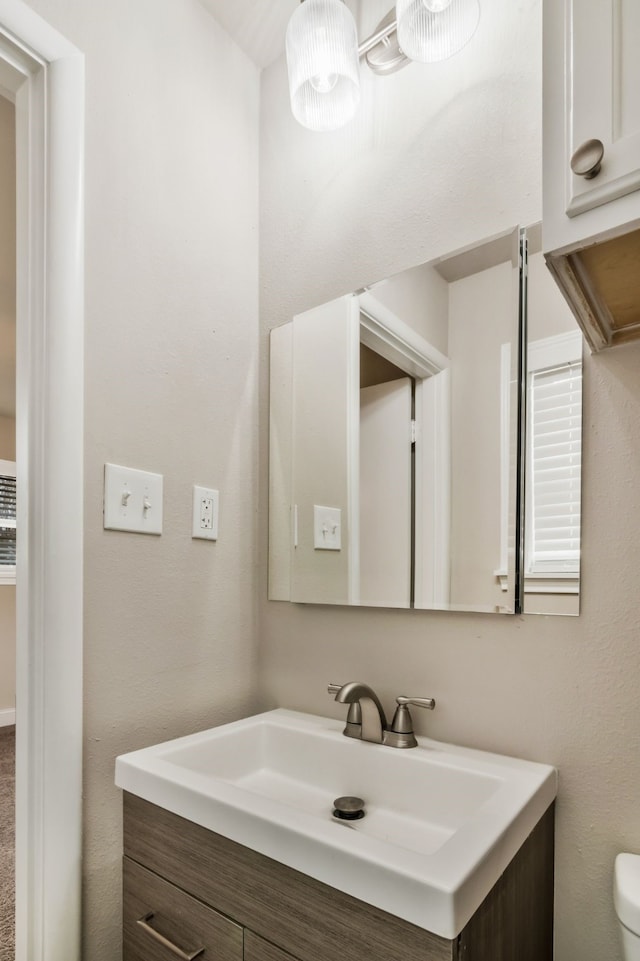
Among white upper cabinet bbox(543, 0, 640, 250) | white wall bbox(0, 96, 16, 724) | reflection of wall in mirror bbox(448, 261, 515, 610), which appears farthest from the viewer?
white wall bbox(0, 96, 16, 724)

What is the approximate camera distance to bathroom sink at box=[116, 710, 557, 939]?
649 millimetres

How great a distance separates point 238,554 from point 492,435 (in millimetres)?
650

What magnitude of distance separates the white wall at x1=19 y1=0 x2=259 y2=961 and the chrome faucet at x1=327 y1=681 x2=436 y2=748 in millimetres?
366

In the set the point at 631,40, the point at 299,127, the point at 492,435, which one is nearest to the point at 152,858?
the point at 492,435

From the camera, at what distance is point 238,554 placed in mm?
1401

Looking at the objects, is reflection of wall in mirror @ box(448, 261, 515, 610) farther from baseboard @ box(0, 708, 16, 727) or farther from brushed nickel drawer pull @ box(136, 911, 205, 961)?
baseboard @ box(0, 708, 16, 727)

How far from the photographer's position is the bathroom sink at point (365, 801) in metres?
0.65

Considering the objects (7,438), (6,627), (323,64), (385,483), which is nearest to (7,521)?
(7,438)

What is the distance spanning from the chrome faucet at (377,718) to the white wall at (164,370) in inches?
14.4

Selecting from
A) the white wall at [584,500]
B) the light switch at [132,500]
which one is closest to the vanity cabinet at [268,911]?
the white wall at [584,500]

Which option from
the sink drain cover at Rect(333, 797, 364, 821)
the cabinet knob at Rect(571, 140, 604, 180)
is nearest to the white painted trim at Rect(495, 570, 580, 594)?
the sink drain cover at Rect(333, 797, 364, 821)

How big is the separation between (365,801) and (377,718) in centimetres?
14

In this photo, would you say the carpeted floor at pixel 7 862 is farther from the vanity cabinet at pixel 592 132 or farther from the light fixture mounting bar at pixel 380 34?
the light fixture mounting bar at pixel 380 34

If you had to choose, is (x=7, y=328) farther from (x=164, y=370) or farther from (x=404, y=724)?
(x=404, y=724)
